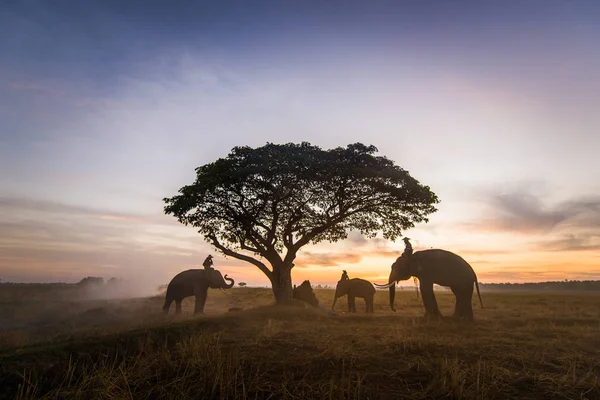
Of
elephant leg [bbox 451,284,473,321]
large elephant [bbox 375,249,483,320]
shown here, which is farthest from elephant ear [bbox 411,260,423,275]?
elephant leg [bbox 451,284,473,321]

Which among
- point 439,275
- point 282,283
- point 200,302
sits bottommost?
point 200,302

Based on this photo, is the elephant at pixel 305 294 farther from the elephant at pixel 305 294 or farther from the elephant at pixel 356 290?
the elephant at pixel 356 290

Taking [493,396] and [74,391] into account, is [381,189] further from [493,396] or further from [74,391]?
[74,391]

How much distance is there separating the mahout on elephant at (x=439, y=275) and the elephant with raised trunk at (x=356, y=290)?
24.3 feet

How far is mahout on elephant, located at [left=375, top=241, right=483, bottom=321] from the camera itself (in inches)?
587

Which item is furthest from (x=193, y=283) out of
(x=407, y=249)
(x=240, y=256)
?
(x=407, y=249)

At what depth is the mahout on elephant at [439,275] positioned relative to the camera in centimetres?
1490

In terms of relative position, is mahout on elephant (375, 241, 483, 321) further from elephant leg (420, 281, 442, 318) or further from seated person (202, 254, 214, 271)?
seated person (202, 254, 214, 271)

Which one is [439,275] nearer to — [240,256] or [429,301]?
[429,301]

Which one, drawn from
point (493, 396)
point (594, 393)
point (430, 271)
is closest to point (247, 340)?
point (493, 396)

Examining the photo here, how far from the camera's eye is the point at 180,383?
5227mm

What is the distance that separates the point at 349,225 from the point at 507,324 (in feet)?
34.8

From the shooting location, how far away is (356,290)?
24.8 metres

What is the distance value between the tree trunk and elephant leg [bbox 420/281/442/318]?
813cm
